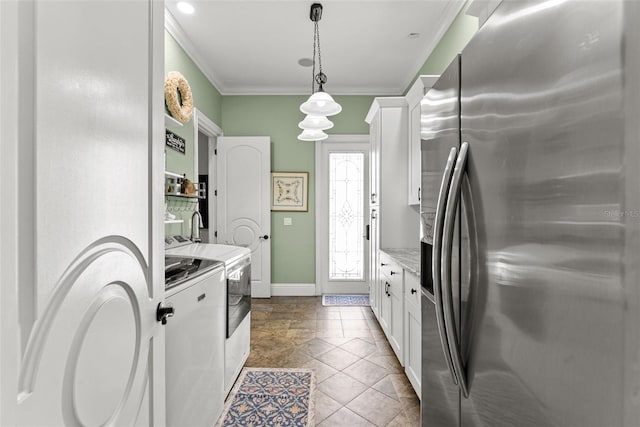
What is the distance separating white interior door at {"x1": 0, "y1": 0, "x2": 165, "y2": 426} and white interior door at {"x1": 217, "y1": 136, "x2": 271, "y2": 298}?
3.52 meters

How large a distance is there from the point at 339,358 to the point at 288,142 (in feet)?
9.90

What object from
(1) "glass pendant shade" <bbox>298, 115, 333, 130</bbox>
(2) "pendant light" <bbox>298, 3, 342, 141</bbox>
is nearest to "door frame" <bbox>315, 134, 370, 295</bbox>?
(2) "pendant light" <bbox>298, 3, 342, 141</bbox>

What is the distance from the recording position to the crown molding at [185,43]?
9.47 ft

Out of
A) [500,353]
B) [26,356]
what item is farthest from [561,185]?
[26,356]

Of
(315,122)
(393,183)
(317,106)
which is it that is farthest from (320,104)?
(393,183)

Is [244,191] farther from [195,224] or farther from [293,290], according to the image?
[293,290]

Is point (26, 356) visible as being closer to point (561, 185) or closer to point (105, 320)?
point (105, 320)

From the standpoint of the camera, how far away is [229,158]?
4512 millimetres

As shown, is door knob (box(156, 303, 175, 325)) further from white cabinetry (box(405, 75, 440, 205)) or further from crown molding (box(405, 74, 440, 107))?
white cabinetry (box(405, 75, 440, 205))

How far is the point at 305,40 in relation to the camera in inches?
130

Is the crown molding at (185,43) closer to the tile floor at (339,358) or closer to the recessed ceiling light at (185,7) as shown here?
the recessed ceiling light at (185,7)

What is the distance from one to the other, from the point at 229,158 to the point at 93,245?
13.1 feet

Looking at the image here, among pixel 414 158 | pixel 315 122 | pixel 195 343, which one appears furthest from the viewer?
pixel 414 158

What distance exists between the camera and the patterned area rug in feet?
6.40
